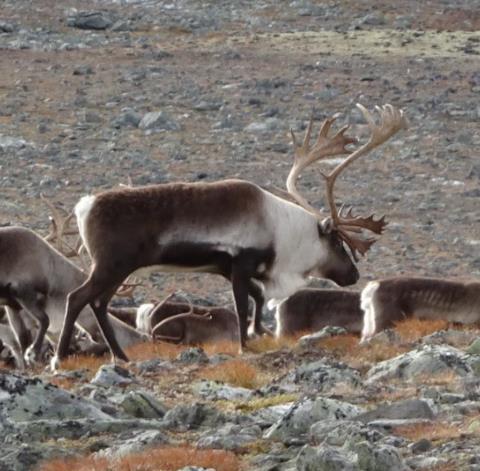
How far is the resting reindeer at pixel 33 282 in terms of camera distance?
45.4ft

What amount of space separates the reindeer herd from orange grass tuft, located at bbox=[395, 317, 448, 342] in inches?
9.8

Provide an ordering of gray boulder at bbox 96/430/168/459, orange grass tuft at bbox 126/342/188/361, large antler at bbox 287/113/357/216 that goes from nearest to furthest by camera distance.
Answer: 1. gray boulder at bbox 96/430/168/459
2. orange grass tuft at bbox 126/342/188/361
3. large antler at bbox 287/113/357/216

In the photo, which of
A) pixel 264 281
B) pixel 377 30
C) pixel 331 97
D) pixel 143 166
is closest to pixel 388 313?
pixel 264 281

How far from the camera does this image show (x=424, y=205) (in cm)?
2456

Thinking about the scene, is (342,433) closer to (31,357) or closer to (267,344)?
(267,344)

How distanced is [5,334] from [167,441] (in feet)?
22.7

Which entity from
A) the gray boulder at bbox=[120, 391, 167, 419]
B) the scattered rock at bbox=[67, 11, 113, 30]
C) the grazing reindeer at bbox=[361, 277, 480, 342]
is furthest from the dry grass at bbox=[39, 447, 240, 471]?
the scattered rock at bbox=[67, 11, 113, 30]

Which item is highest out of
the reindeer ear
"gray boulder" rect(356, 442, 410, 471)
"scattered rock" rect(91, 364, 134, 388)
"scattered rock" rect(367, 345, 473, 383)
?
"gray boulder" rect(356, 442, 410, 471)

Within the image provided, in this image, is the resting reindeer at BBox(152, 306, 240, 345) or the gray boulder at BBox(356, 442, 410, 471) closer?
the gray boulder at BBox(356, 442, 410, 471)

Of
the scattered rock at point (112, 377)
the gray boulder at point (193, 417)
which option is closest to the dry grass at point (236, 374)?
the scattered rock at point (112, 377)

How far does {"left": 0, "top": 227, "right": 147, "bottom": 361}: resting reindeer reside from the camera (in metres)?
13.8

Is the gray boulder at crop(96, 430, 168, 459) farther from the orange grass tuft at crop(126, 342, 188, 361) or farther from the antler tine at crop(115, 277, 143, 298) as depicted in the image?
the antler tine at crop(115, 277, 143, 298)

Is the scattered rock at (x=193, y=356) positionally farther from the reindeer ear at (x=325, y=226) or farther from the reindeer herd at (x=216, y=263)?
the reindeer ear at (x=325, y=226)

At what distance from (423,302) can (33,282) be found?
11.0 feet
